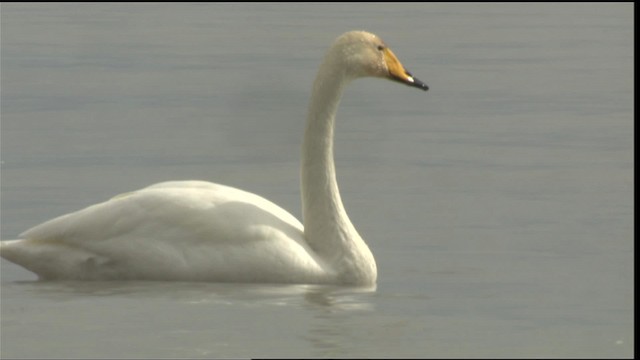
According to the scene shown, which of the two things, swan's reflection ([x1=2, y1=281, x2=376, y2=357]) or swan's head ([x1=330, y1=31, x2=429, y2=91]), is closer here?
swan's reflection ([x1=2, y1=281, x2=376, y2=357])

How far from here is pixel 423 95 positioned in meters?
22.2

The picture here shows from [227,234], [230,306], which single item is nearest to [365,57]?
[227,234]

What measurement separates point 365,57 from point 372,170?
12.7 feet

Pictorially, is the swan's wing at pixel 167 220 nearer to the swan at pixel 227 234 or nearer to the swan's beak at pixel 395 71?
the swan at pixel 227 234

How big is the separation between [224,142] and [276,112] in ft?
10.7

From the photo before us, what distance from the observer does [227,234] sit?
12422 millimetres

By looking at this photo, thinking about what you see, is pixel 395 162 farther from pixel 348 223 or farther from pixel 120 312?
pixel 120 312

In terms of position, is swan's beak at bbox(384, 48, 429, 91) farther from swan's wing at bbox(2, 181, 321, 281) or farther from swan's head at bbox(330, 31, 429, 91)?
swan's wing at bbox(2, 181, 321, 281)

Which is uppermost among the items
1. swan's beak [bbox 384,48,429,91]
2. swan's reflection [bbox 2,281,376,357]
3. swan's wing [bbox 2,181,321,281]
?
swan's beak [bbox 384,48,429,91]

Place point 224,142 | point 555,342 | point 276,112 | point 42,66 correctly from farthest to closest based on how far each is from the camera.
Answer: point 42,66, point 276,112, point 224,142, point 555,342

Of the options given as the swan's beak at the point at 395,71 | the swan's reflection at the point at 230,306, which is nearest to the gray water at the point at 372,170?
the swan's reflection at the point at 230,306

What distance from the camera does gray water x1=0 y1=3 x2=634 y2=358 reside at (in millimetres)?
11062

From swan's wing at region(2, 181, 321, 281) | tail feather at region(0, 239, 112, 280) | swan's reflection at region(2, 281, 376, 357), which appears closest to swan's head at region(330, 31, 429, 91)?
swan's wing at region(2, 181, 321, 281)

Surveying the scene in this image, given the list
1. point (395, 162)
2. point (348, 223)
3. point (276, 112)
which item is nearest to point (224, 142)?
point (395, 162)
